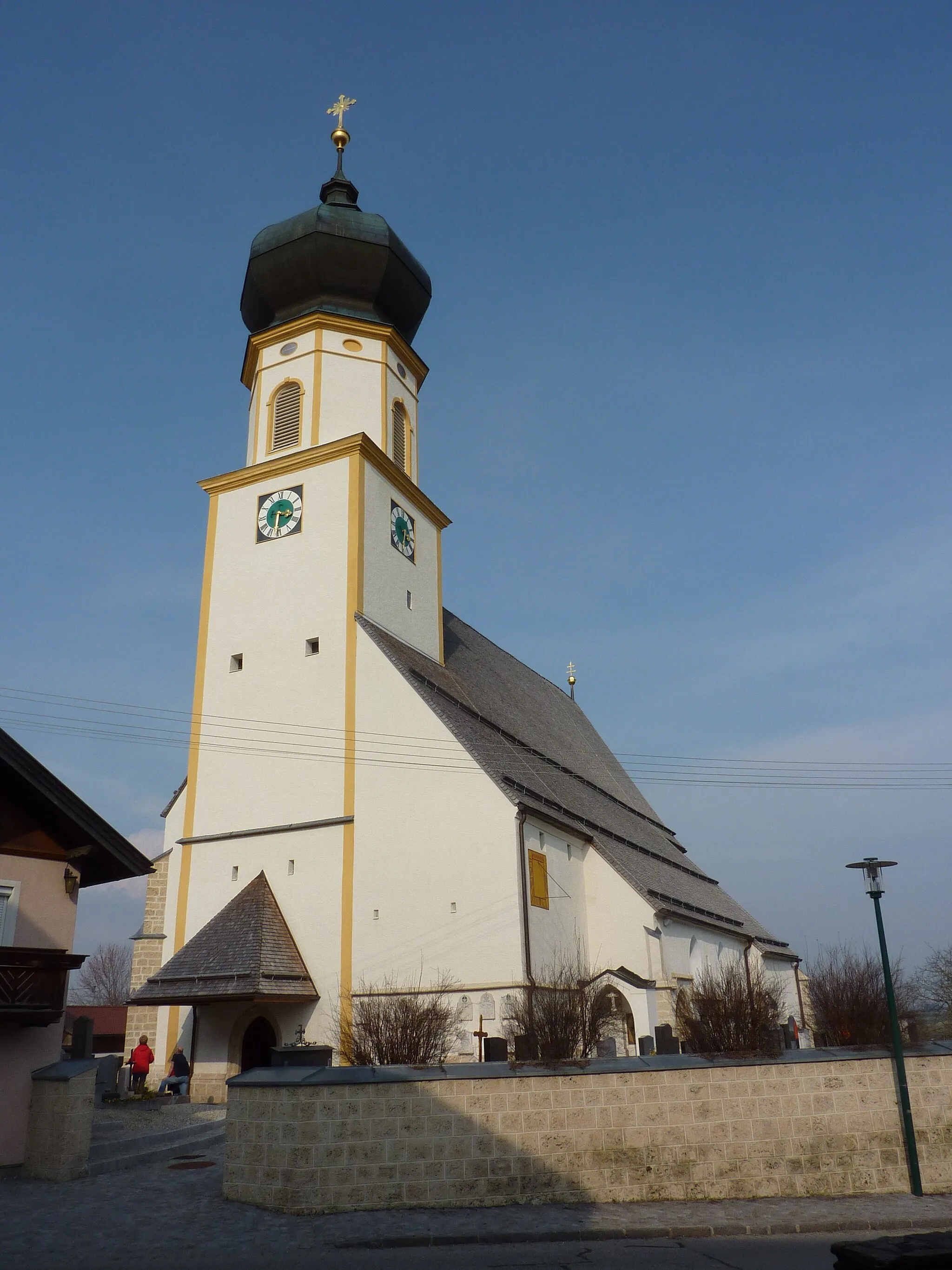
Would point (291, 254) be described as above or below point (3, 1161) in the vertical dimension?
above

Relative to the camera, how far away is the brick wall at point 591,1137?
32.7ft

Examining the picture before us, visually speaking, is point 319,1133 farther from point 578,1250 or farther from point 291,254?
point 291,254

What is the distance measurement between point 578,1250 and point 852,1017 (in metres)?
10.2

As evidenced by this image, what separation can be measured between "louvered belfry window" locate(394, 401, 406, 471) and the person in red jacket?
46.0 ft

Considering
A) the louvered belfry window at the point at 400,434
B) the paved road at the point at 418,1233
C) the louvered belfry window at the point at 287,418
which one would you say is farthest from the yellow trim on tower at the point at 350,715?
the paved road at the point at 418,1233

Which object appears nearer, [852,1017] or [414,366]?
[852,1017]

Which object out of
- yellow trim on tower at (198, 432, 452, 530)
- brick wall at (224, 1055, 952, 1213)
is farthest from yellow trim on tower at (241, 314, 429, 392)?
brick wall at (224, 1055, 952, 1213)

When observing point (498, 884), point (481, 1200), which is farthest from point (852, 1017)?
point (481, 1200)

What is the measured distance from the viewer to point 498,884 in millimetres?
19031

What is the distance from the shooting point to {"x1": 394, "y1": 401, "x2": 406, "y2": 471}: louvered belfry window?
85.3 feet

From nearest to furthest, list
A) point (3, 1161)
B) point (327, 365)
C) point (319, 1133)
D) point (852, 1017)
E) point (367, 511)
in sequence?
1. point (319, 1133)
2. point (3, 1161)
3. point (852, 1017)
4. point (367, 511)
5. point (327, 365)

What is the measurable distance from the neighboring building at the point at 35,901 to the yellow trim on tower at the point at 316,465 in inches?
473

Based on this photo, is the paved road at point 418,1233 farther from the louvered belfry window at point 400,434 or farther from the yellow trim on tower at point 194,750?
A: the louvered belfry window at point 400,434

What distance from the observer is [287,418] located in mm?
25109
